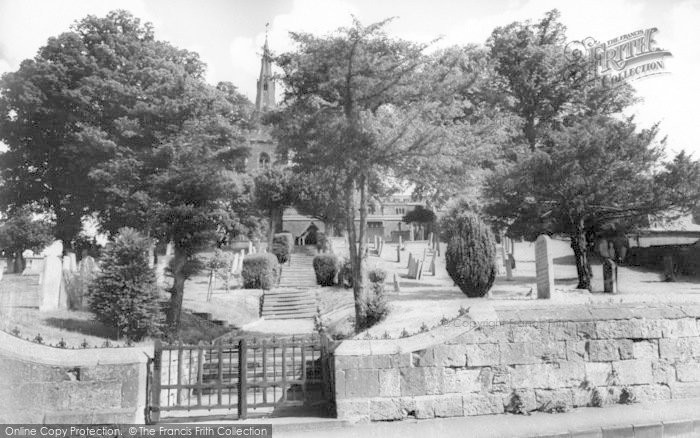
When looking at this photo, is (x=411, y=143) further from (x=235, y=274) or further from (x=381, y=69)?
(x=235, y=274)

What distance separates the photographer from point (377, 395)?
6637 millimetres

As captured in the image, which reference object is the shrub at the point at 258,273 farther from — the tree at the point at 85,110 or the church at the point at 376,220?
the church at the point at 376,220

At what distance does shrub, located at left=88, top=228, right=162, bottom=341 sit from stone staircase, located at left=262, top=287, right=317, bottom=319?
6865mm

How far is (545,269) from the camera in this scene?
11.0 metres

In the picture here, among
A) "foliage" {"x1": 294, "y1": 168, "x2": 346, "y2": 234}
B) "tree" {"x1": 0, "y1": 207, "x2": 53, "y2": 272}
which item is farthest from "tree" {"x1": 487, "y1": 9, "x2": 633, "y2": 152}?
"tree" {"x1": 0, "y1": 207, "x2": 53, "y2": 272}

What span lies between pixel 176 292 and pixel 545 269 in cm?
1010

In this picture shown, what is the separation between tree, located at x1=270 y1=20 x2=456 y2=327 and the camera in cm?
1211

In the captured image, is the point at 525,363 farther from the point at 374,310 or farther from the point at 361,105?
the point at 361,105

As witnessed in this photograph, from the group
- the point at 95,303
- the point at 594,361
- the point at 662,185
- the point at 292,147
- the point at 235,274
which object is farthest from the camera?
the point at 235,274

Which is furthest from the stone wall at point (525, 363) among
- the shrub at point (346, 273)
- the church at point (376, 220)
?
the church at point (376, 220)

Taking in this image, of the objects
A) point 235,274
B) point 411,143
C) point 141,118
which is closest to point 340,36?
point 411,143

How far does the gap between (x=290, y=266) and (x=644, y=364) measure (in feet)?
70.8

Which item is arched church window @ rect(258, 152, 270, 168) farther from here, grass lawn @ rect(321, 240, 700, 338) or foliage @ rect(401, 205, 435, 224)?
foliage @ rect(401, 205, 435, 224)

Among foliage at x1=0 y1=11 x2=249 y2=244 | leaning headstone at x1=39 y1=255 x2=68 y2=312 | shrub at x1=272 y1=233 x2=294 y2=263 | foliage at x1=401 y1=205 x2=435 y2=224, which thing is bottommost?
leaning headstone at x1=39 y1=255 x2=68 y2=312
